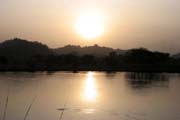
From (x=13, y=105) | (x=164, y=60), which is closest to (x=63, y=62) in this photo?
(x=164, y=60)

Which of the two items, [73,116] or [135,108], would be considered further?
[135,108]

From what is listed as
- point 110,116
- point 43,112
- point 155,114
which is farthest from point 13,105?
point 155,114

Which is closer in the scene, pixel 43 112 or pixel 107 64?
pixel 43 112

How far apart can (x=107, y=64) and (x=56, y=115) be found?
337 feet

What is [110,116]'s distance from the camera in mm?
17062

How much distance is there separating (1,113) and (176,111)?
317 inches

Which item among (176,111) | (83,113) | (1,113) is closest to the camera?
(1,113)

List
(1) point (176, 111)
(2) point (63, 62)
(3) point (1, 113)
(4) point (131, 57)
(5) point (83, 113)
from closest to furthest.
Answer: (3) point (1, 113)
(5) point (83, 113)
(1) point (176, 111)
(4) point (131, 57)
(2) point (63, 62)

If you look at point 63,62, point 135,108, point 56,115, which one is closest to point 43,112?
point 56,115

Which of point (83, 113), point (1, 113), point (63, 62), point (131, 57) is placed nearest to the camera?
point (1, 113)

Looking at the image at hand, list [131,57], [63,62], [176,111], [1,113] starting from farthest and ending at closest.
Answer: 1. [63,62]
2. [131,57]
3. [176,111]
4. [1,113]

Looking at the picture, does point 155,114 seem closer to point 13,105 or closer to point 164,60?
point 13,105

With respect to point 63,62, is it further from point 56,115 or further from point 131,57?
point 56,115

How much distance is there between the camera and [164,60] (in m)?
115
